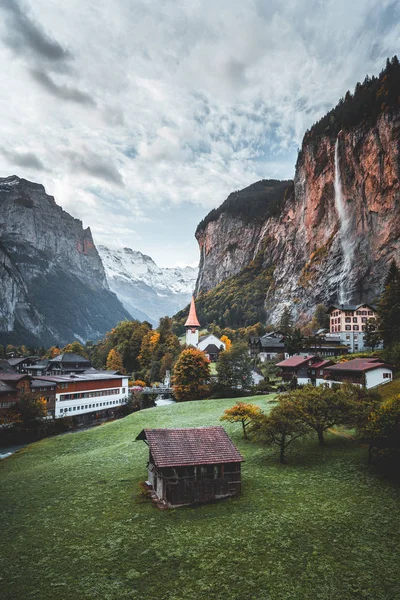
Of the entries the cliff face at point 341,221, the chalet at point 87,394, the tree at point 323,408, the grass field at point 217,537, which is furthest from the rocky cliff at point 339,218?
the grass field at point 217,537

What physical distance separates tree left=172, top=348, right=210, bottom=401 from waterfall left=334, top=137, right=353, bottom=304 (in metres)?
70.0

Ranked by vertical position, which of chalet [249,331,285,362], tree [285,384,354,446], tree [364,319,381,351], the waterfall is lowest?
tree [285,384,354,446]

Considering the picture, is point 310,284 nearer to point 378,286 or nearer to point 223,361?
point 378,286

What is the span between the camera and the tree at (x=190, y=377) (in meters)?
67.2

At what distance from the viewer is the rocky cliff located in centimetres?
11169

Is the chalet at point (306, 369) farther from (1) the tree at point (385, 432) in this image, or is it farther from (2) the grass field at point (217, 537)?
(1) the tree at point (385, 432)

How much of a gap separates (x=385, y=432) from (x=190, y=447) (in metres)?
12.2

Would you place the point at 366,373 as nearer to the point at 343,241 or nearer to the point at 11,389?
the point at 11,389

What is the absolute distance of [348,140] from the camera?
128875 millimetres

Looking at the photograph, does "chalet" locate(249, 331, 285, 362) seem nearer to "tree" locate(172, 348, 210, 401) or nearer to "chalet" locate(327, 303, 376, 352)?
"chalet" locate(327, 303, 376, 352)

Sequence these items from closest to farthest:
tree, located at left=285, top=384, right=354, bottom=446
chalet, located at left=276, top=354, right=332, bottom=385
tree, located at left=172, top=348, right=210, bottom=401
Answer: tree, located at left=285, top=384, right=354, bottom=446 → chalet, located at left=276, top=354, right=332, bottom=385 → tree, located at left=172, top=348, right=210, bottom=401

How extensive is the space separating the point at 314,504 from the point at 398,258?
327 feet

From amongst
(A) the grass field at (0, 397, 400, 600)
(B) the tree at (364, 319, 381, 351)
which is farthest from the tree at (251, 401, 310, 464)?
(B) the tree at (364, 319, 381, 351)

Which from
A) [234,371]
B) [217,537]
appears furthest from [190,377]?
[217,537]
